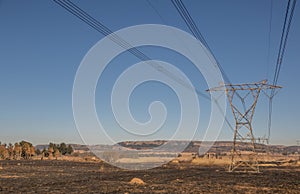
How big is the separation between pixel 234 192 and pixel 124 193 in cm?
784

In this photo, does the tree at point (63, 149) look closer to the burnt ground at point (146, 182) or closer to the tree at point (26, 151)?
the tree at point (26, 151)

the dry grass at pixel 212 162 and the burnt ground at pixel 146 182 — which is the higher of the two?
the burnt ground at pixel 146 182

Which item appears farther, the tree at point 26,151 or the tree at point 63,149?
the tree at point 63,149

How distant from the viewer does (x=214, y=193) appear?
2658cm

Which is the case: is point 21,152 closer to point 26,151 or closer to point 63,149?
point 26,151

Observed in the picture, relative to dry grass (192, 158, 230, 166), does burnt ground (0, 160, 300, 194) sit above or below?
above

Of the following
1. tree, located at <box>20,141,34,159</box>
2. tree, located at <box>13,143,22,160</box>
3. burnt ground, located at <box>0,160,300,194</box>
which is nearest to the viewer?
burnt ground, located at <box>0,160,300,194</box>

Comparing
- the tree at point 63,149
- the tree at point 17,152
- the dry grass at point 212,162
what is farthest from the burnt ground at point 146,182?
the tree at point 63,149

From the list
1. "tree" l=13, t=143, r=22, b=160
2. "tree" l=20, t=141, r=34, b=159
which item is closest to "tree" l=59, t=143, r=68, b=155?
"tree" l=20, t=141, r=34, b=159

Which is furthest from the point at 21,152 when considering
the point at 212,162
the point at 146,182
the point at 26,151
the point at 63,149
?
the point at 146,182

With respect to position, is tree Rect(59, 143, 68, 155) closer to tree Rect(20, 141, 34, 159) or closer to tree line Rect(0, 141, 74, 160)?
tree line Rect(0, 141, 74, 160)

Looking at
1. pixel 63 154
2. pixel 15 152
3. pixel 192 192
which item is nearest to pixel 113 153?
pixel 15 152

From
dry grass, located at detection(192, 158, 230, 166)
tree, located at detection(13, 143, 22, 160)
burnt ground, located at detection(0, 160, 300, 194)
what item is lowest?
dry grass, located at detection(192, 158, 230, 166)

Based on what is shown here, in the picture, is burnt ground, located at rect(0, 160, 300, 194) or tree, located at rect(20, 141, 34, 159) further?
tree, located at rect(20, 141, 34, 159)
